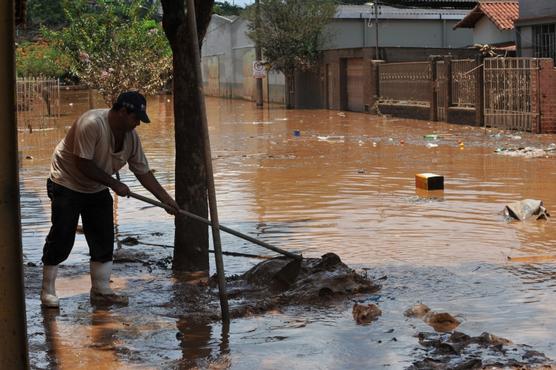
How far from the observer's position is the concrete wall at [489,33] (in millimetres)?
34844

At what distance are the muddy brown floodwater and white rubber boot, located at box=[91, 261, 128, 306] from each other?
14cm

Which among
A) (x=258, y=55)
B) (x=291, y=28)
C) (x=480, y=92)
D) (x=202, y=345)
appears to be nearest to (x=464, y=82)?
(x=480, y=92)

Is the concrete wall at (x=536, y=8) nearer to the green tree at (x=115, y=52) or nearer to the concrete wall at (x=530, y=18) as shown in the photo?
the concrete wall at (x=530, y=18)

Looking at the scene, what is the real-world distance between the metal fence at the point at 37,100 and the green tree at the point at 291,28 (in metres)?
8.35

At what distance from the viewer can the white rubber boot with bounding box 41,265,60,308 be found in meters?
6.61

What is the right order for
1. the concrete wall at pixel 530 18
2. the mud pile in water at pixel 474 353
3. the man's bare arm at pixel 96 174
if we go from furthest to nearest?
1. the concrete wall at pixel 530 18
2. the man's bare arm at pixel 96 174
3. the mud pile in water at pixel 474 353

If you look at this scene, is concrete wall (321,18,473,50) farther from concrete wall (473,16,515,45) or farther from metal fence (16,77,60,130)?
metal fence (16,77,60,130)

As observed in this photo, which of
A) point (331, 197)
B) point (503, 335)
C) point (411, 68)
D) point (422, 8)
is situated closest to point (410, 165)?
point (331, 197)

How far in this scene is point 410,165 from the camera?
53.1 ft

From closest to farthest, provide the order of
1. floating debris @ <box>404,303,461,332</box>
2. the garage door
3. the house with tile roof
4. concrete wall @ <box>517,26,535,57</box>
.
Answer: floating debris @ <box>404,303,461,332</box>
concrete wall @ <box>517,26,535,57</box>
the house with tile roof
the garage door

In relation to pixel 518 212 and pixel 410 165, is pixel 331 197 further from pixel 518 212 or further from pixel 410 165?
pixel 410 165

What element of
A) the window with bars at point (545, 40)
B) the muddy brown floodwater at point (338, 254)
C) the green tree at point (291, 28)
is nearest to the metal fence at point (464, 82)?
the window with bars at point (545, 40)

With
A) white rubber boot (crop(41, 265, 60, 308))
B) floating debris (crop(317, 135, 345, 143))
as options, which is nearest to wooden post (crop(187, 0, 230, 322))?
white rubber boot (crop(41, 265, 60, 308))

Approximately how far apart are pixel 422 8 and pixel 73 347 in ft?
144
